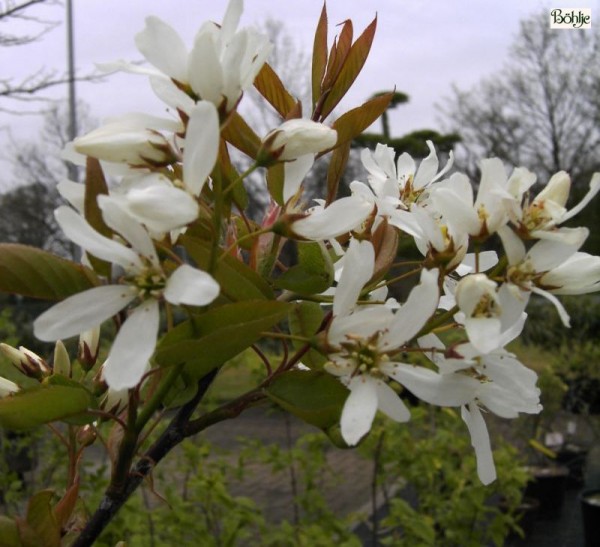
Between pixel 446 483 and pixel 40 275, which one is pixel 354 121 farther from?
pixel 446 483

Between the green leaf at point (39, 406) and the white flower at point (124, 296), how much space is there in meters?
0.07

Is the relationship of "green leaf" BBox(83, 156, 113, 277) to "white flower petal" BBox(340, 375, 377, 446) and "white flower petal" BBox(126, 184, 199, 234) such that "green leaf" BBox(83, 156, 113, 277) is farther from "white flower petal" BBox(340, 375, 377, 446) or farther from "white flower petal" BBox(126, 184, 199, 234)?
"white flower petal" BBox(340, 375, 377, 446)

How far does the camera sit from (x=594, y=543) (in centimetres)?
446

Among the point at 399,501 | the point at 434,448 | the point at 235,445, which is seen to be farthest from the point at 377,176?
the point at 235,445

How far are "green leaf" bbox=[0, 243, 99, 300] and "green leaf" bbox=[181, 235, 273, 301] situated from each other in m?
0.09

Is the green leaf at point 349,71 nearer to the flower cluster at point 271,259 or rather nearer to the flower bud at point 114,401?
the flower cluster at point 271,259

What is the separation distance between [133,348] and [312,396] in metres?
0.17

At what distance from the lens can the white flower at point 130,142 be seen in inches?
23.5

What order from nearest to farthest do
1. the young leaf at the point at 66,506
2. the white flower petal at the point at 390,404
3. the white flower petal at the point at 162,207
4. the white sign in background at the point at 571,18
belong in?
the white flower petal at the point at 162,207 → the white flower petal at the point at 390,404 → the young leaf at the point at 66,506 → the white sign in background at the point at 571,18

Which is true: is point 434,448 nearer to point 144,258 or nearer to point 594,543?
point 594,543

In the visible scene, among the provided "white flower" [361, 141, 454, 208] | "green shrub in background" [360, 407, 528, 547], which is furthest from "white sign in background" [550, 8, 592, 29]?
"white flower" [361, 141, 454, 208]

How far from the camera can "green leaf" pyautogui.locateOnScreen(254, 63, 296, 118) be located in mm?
857

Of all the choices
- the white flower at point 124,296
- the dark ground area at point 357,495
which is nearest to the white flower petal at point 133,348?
the white flower at point 124,296

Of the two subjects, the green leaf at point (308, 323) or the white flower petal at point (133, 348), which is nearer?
the white flower petal at point (133, 348)
